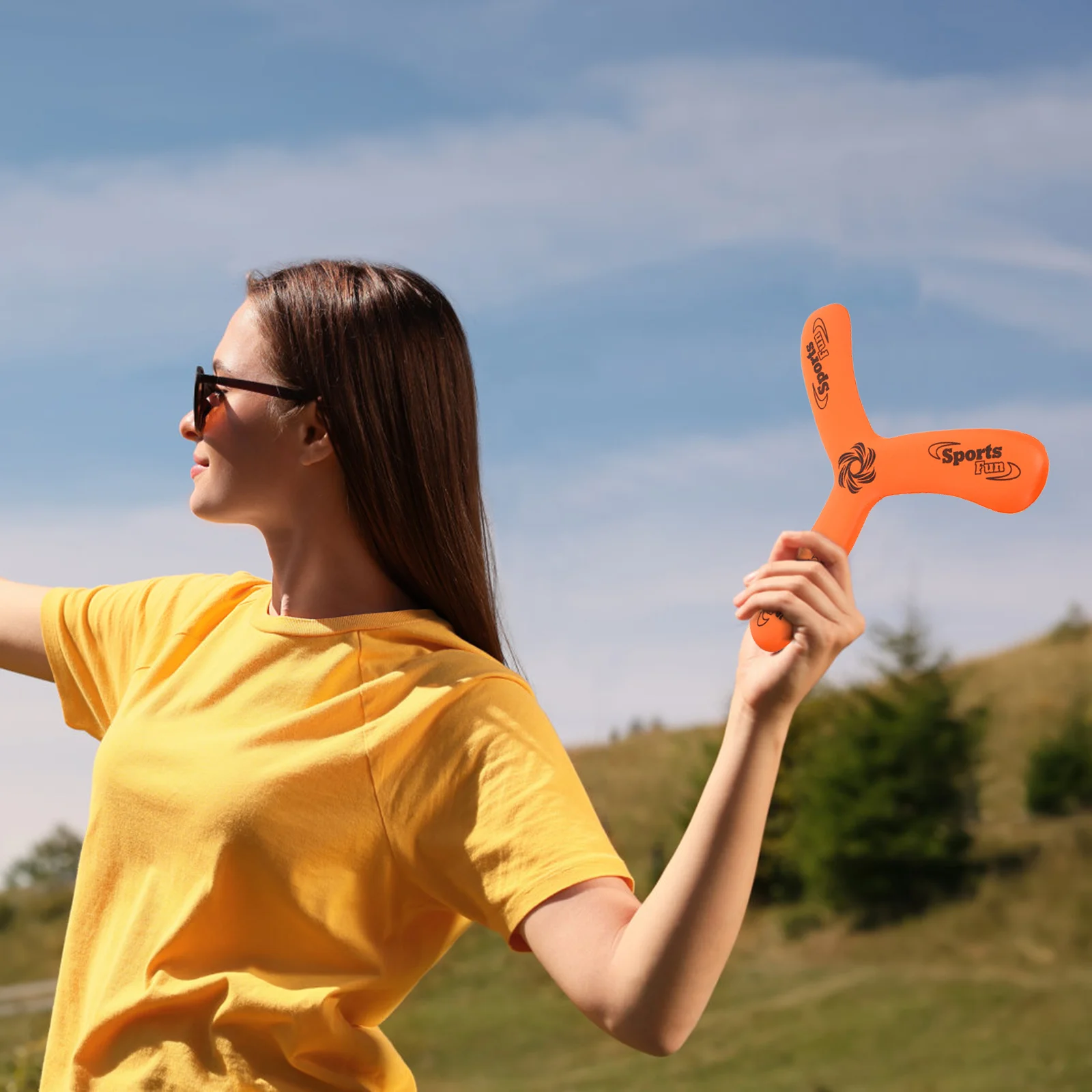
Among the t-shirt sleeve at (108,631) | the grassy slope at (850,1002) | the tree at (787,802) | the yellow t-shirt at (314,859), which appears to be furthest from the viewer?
the tree at (787,802)

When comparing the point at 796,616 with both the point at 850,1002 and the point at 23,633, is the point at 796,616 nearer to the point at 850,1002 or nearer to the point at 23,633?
the point at 23,633

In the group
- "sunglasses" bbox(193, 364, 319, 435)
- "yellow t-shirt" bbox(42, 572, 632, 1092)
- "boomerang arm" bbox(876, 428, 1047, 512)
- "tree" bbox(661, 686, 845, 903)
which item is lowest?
"tree" bbox(661, 686, 845, 903)

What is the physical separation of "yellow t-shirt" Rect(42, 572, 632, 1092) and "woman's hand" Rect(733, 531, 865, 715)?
1.09ft

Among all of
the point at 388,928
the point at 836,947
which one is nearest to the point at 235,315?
the point at 388,928

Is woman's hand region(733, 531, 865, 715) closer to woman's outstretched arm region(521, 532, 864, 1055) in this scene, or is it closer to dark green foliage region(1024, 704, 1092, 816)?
woman's outstretched arm region(521, 532, 864, 1055)

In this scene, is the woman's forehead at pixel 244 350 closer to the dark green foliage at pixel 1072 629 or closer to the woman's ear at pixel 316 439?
the woman's ear at pixel 316 439

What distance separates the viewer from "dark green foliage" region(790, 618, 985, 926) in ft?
55.7

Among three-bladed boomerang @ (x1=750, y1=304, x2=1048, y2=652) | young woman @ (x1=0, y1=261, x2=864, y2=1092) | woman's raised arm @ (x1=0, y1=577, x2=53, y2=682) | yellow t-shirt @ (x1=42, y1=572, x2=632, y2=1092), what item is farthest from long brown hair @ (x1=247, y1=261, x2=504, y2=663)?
woman's raised arm @ (x1=0, y1=577, x2=53, y2=682)

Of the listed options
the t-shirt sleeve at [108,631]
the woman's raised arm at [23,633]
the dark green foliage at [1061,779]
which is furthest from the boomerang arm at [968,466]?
the dark green foliage at [1061,779]

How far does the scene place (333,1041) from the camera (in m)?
1.71

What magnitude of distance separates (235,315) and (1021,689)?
20.7 meters

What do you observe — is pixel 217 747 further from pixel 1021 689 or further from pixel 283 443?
pixel 1021 689

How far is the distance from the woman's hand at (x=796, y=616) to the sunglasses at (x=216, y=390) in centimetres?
81

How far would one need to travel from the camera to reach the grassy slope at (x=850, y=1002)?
16.2m
